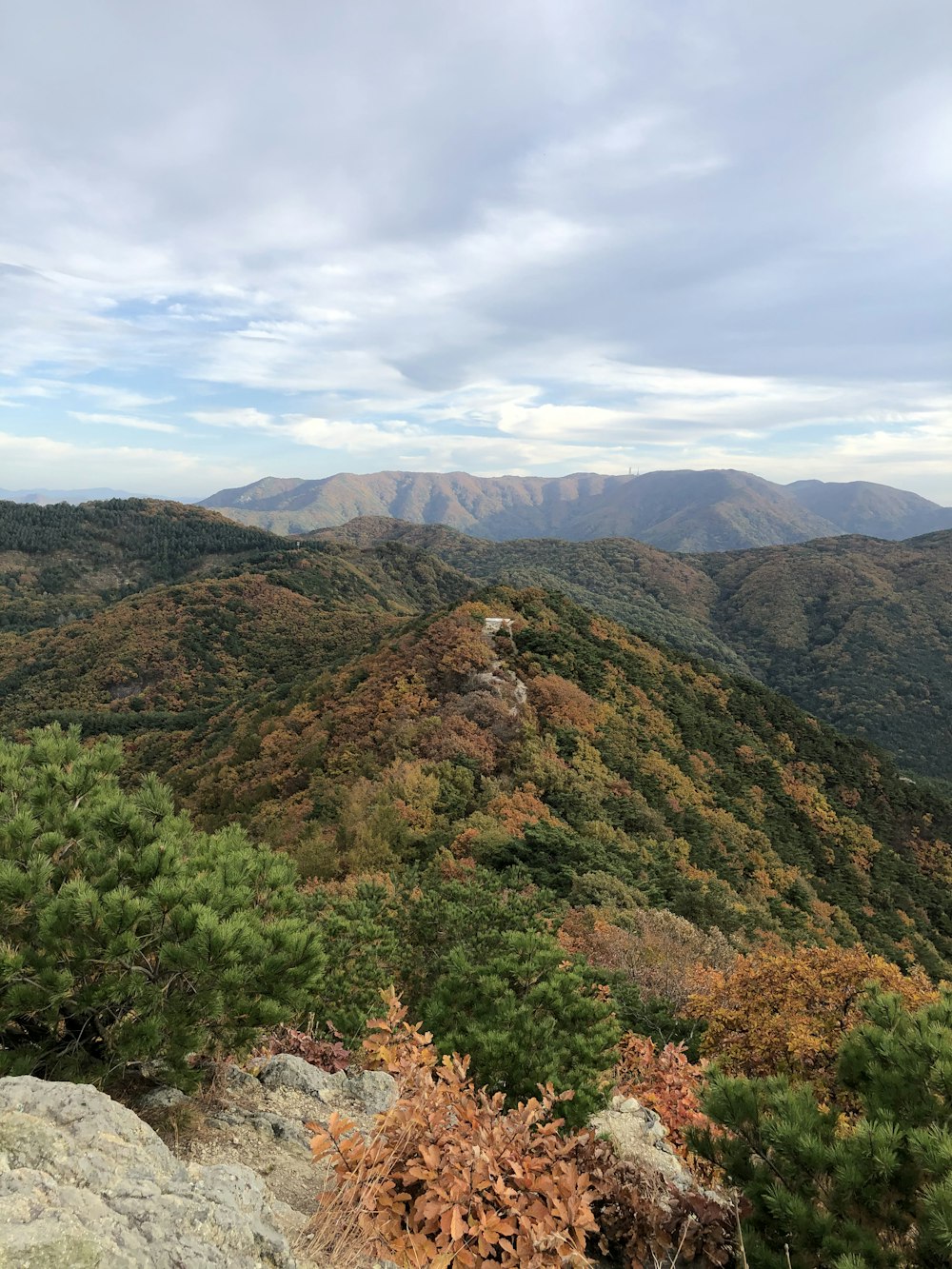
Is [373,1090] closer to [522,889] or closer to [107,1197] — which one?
[107,1197]

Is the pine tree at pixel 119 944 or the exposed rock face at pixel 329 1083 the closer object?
the pine tree at pixel 119 944

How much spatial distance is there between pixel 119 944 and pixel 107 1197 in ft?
4.78

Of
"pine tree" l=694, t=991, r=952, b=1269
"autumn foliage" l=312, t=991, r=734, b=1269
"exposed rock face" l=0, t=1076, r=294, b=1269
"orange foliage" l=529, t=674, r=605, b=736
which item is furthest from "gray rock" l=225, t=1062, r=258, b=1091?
"orange foliage" l=529, t=674, r=605, b=736

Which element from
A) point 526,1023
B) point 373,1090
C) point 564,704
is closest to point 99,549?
point 564,704

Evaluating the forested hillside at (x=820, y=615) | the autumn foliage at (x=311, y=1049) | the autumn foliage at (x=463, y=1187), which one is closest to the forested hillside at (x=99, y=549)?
the forested hillside at (x=820, y=615)

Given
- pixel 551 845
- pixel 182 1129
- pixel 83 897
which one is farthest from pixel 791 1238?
pixel 551 845

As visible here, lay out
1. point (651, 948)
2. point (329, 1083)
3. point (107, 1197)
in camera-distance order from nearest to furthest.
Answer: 1. point (107, 1197)
2. point (329, 1083)
3. point (651, 948)

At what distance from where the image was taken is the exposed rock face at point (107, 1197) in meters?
2.62

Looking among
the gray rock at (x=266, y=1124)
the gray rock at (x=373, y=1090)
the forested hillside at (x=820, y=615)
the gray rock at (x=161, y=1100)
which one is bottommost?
the forested hillside at (x=820, y=615)

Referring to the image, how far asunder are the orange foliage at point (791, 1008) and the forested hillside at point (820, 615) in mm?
83399

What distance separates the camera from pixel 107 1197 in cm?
315

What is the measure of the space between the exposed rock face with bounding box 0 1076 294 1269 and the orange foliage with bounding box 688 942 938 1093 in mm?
6402

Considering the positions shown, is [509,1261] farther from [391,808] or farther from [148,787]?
[391,808]

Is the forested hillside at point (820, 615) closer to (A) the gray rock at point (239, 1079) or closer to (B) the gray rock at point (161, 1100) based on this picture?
(A) the gray rock at point (239, 1079)
